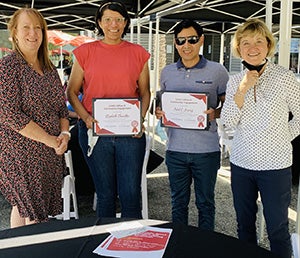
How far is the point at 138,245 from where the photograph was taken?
1.42m

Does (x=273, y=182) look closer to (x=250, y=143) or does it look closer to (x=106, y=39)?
(x=250, y=143)

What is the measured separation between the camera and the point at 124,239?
57.7 inches

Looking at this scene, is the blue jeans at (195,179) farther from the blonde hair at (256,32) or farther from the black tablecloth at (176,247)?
the black tablecloth at (176,247)

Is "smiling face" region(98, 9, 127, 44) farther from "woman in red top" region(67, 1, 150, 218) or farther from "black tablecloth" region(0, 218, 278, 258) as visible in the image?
"black tablecloth" region(0, 218, 278, 258)

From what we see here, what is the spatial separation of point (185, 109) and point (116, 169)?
22.2 inches

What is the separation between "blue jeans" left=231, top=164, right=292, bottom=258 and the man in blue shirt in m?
0.29

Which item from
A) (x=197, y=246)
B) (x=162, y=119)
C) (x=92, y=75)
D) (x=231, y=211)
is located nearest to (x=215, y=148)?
(x=162, y=119)

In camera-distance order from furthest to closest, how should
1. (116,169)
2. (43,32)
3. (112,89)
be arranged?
(116,169), (112,89), (43,32)

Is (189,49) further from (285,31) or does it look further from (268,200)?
(268,200)

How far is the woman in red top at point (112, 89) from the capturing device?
2229 mm

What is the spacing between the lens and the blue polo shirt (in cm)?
227

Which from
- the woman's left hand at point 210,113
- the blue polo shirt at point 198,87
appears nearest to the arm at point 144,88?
the blue polo shirt at point 198,87

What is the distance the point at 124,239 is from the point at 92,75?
110 centimetres

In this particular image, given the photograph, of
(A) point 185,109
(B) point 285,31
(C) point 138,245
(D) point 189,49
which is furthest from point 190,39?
(C) point 138,245
